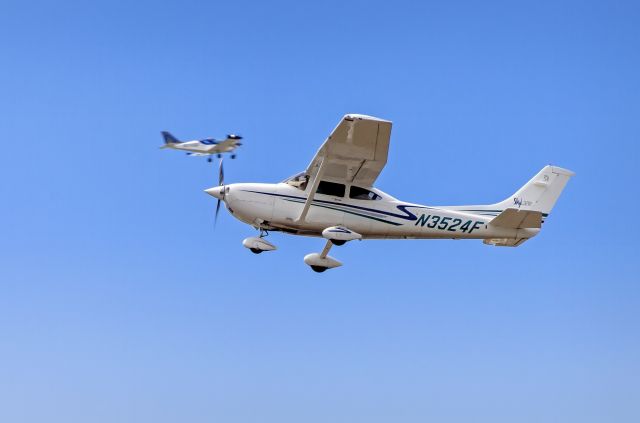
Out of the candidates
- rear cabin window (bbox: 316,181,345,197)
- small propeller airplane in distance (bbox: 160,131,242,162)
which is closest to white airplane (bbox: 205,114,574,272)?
rear cabin window (bbox: 316,181,345,197)

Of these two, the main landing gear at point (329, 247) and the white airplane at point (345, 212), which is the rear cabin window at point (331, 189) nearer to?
the white airplane at point (345, 212)

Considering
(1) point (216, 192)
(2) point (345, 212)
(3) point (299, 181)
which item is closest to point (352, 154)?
(2) point (345, 212)

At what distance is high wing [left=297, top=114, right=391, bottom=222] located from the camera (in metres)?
18.4

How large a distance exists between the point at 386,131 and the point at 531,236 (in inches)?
185

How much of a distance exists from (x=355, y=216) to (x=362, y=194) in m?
0.55

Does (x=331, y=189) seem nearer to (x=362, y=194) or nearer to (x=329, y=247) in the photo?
(x=362, y=194)

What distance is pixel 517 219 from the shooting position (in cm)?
2048

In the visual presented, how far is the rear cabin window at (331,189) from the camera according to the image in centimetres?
2027

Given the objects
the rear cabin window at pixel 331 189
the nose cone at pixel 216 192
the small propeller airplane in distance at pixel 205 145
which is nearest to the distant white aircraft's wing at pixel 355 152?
the rear cabin window at pixel 331 189

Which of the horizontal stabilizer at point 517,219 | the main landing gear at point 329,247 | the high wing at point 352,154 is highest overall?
the high wing at point 352,154

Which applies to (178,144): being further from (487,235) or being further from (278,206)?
(487,235)

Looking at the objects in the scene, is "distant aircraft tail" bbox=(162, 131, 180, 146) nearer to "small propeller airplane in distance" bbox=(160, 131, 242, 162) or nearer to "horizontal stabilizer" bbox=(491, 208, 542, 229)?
"small propeller airplane in distance" bbox=(160, 131, 242, 162)

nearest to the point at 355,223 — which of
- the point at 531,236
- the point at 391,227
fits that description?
the point at 391,227

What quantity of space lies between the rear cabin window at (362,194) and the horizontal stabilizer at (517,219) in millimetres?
2719
